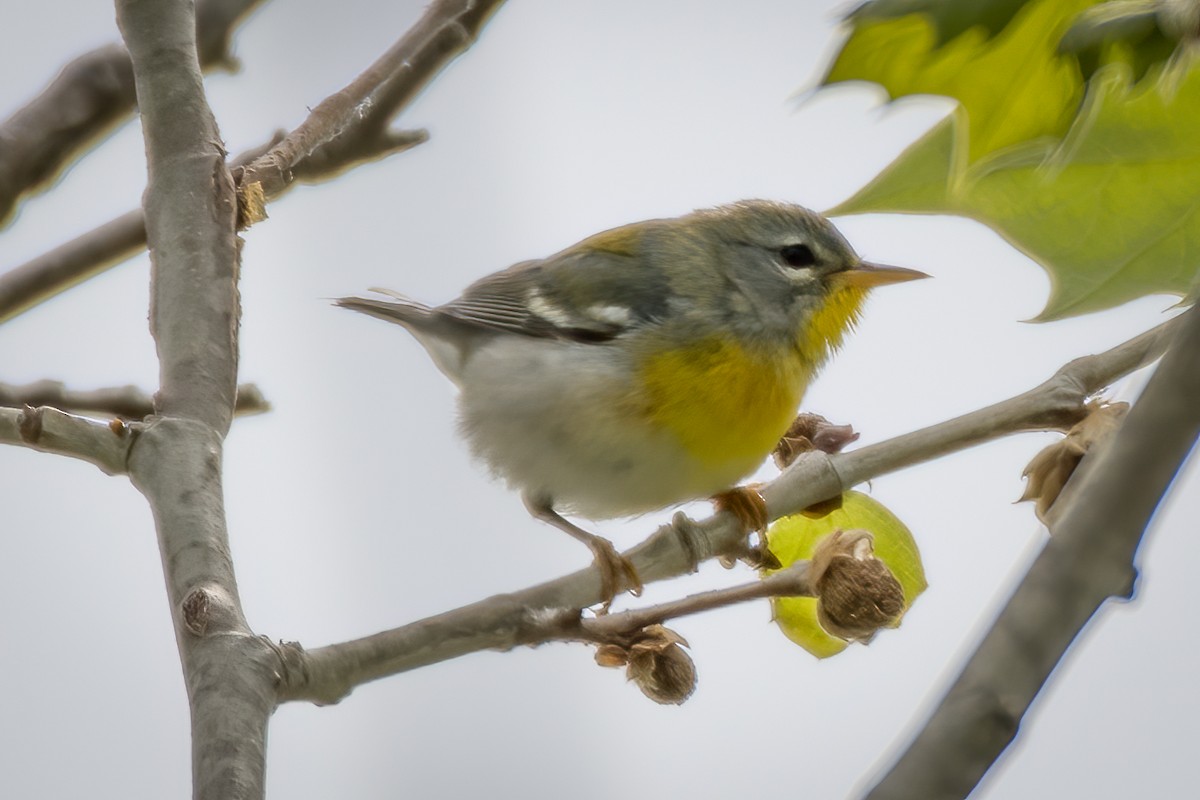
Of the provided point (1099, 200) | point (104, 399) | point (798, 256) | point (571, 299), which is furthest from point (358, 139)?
point (1099, 200)

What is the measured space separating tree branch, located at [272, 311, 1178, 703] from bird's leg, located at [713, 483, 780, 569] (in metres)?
0.09

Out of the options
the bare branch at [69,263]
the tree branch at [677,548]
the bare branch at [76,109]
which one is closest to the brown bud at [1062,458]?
the tree branch at [677,548]

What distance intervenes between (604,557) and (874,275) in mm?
1205

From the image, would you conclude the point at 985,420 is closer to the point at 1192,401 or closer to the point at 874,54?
the point at 874,54

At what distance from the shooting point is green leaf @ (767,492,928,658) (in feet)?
5.23

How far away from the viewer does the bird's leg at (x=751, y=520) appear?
1.77 metres

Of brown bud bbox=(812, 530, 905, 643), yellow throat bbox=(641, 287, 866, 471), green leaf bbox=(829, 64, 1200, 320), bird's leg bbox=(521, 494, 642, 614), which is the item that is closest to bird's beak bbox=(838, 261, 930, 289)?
yellow throat bbox=(641, 287, 866, 471)

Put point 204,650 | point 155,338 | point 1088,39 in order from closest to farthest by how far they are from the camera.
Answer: point 1088,39 < point 204,650 < point 155,338

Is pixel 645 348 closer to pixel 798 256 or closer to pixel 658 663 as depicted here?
pixel 798 256

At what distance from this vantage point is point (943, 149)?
3.18 feet

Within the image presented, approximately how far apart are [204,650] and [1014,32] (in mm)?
841

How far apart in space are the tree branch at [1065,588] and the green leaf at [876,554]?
1041 millimetres

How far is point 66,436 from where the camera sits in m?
1.36

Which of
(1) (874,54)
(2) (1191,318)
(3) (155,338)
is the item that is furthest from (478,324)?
(2) (1191,318)
